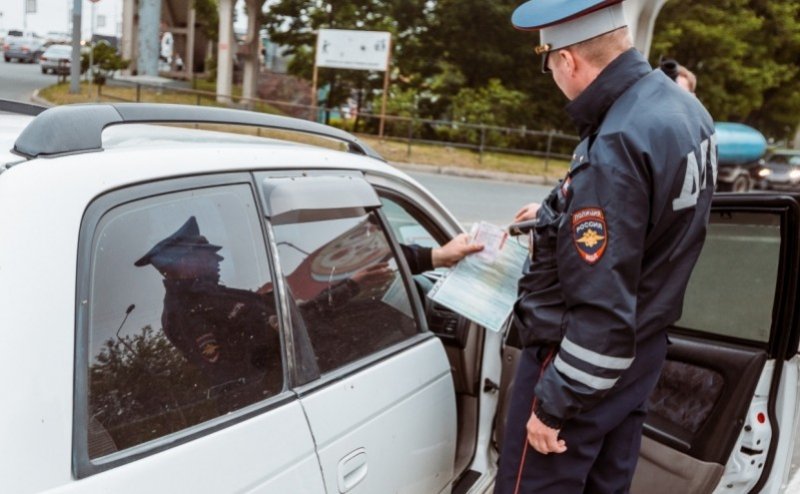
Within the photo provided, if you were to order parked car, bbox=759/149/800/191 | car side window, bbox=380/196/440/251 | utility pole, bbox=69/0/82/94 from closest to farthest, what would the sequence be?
car side window, bbox=380/196/440/251 < utility pole, bbox=69/0/82/94 < parked car, bbox=759/149/800/191

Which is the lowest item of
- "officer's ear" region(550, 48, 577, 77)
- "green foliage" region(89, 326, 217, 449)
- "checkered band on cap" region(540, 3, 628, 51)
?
"green foliage" region(89, 326, 217, 449)

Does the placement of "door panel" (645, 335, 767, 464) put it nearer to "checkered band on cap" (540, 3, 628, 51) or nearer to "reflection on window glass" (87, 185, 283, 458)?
"checkered band on cap" (540, 3, 628, 51)

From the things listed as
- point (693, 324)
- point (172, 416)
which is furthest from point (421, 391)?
point (693, 324)

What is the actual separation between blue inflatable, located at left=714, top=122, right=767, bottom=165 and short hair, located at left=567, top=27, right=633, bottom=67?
58.1 feet

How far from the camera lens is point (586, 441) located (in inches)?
79.6

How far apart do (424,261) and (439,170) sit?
15.4 meters

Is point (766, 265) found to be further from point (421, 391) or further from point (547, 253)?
point (421, 391)

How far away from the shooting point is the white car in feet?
4.17

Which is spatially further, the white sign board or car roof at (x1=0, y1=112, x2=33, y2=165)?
the white sign board

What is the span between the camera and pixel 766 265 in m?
2.62

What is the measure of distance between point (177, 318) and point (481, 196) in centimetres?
1352

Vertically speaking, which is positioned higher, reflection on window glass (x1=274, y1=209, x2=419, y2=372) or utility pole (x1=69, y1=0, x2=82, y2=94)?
utility pole (x1=69, y1=0, x2=82, y2=94)

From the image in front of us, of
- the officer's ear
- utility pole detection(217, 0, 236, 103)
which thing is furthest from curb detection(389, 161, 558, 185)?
the officer's ear

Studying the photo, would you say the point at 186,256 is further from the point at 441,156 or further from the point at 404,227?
the point at 441,156
